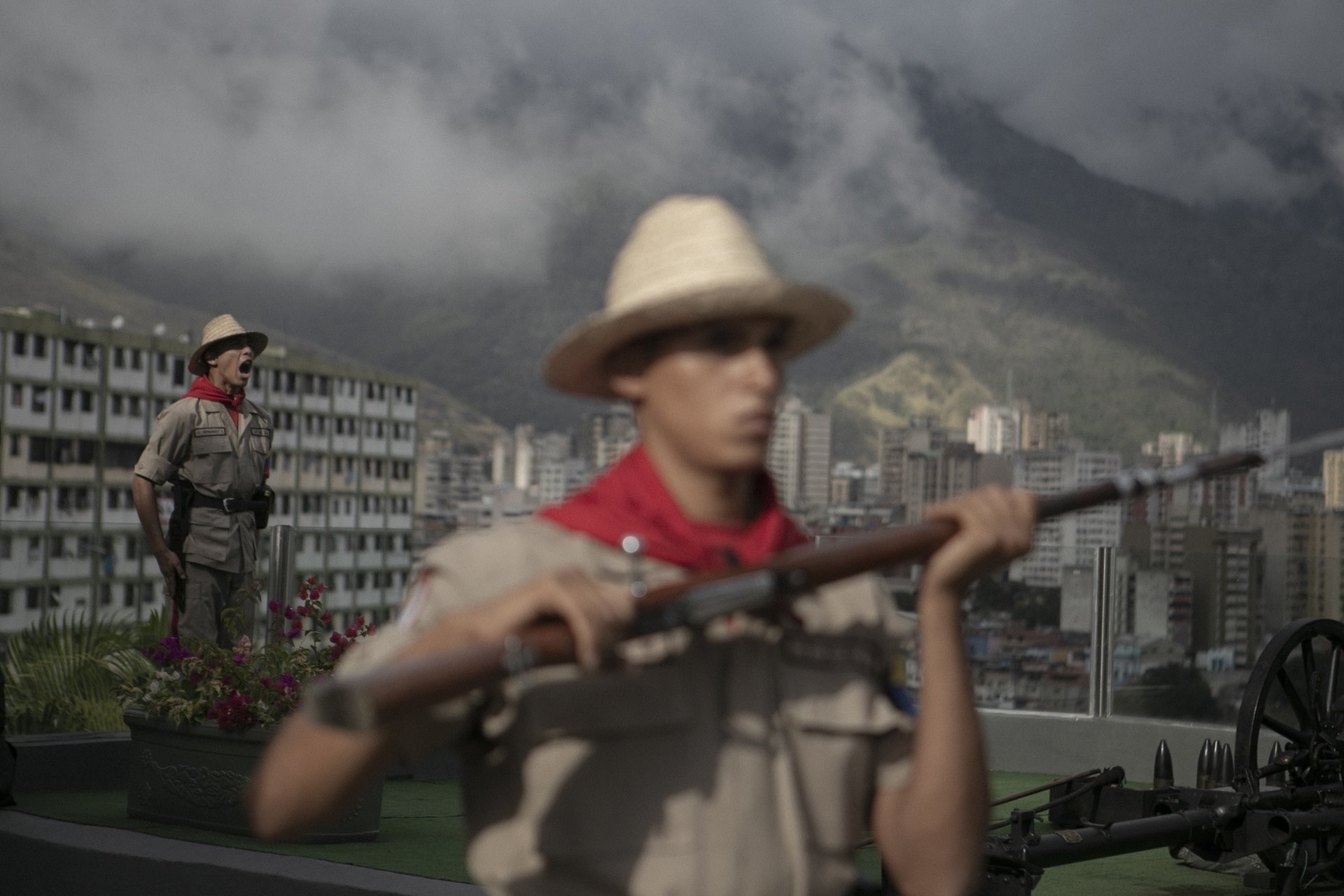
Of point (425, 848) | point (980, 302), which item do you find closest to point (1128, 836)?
point (425, 848)

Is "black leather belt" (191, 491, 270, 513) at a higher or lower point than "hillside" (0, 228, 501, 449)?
lower

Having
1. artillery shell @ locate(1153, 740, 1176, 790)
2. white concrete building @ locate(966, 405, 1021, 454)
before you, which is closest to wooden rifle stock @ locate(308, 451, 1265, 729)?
artillery shell @ locate(1153, 740, 1176, 790)

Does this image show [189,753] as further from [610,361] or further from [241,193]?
[241,193]

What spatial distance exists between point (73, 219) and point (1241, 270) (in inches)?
4515

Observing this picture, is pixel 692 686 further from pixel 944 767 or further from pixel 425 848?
pixel 425 848

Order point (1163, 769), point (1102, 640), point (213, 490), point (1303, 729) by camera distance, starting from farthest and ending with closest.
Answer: point (1102, 640) < point (213, 490) < point (1303, 729) < point (1163, 769)

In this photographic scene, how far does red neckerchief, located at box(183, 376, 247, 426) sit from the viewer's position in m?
6.67

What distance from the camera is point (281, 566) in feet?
25.3

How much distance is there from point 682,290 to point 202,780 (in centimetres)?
433

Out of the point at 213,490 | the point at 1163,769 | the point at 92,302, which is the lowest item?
the point at 1163,769

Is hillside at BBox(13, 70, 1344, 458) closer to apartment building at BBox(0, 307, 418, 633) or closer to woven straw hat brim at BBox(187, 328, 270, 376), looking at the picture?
apartment building at BBox(0, 307, 418, 633)

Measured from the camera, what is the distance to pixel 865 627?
179 centimetres

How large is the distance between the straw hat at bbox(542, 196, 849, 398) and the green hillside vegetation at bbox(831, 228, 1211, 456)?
133 meters

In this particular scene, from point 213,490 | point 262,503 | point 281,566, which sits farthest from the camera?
point 281,566
